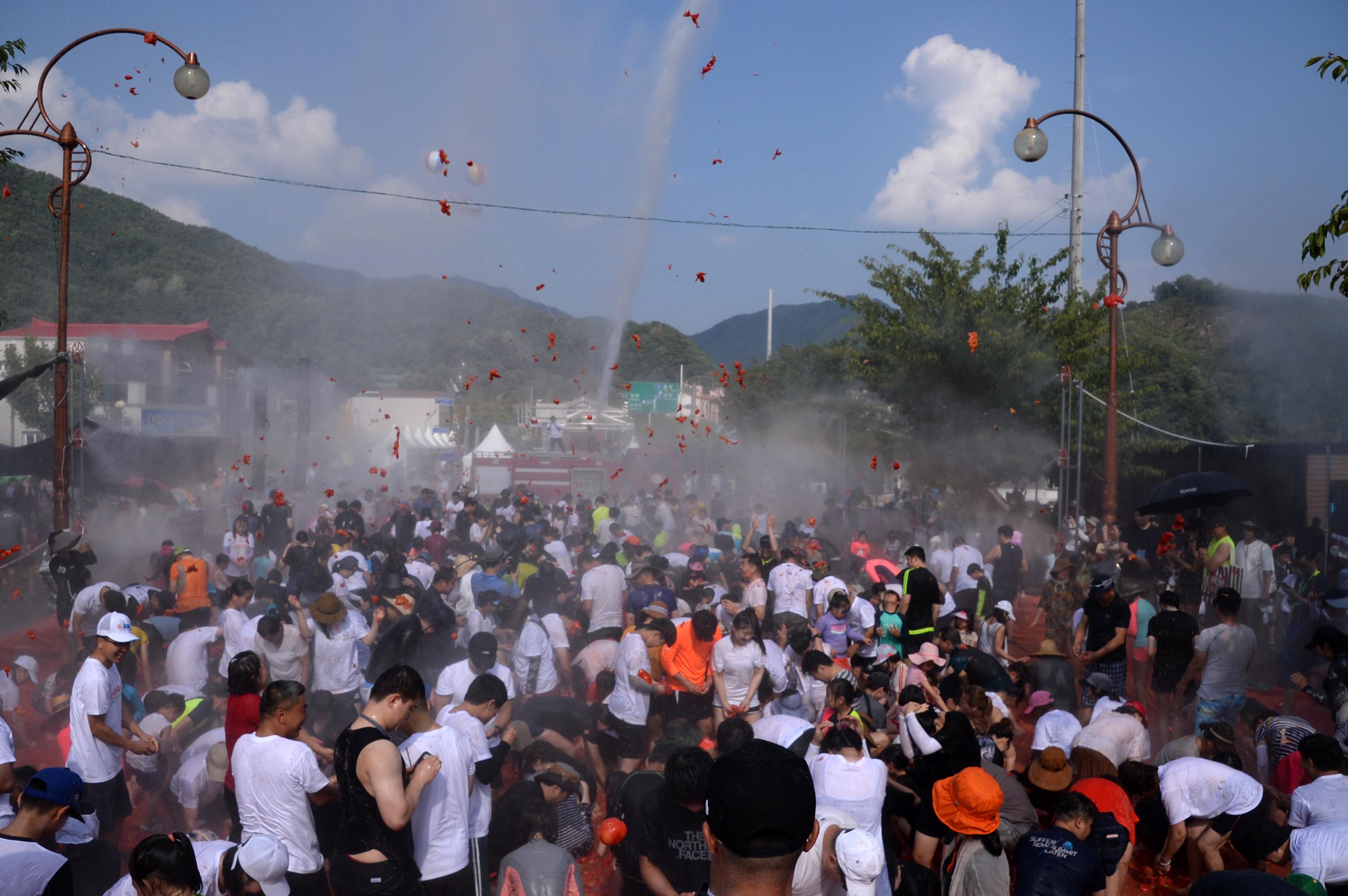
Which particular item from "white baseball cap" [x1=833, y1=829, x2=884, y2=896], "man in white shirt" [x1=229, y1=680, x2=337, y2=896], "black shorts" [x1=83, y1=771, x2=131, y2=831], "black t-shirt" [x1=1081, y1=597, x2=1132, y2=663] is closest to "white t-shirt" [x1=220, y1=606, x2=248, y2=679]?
"black shorts" [x1=83, y1=771, x2=131, y2=831]

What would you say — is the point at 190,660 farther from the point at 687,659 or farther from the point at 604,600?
the point at 687,659

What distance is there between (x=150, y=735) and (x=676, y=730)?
3.43 m

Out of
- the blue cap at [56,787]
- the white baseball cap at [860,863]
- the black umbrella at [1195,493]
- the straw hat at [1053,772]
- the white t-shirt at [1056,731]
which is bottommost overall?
the white t-shirt at [1056,731]

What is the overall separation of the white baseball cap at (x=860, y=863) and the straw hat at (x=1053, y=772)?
6.14 ft

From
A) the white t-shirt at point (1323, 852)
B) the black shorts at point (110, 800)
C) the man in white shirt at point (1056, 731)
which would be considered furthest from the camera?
the man in white shirt at point (1056, 731)

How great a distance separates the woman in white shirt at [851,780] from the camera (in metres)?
4.32

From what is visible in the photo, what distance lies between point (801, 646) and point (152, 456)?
1676 centimetres

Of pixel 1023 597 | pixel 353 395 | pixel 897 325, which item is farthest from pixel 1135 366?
pixel 353 395

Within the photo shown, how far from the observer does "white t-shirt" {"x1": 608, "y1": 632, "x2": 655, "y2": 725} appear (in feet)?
22.0

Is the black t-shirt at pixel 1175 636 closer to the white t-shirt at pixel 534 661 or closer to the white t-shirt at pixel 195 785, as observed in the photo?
the white t-shirt at pixel 534 661

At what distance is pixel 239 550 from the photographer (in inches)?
549

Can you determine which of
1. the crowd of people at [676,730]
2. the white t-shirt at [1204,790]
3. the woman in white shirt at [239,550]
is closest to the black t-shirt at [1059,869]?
the crowd of people at [676,730]

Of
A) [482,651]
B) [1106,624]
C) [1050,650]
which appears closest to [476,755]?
[482,651]

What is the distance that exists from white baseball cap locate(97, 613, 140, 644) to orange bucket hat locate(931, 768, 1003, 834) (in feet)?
14.3
